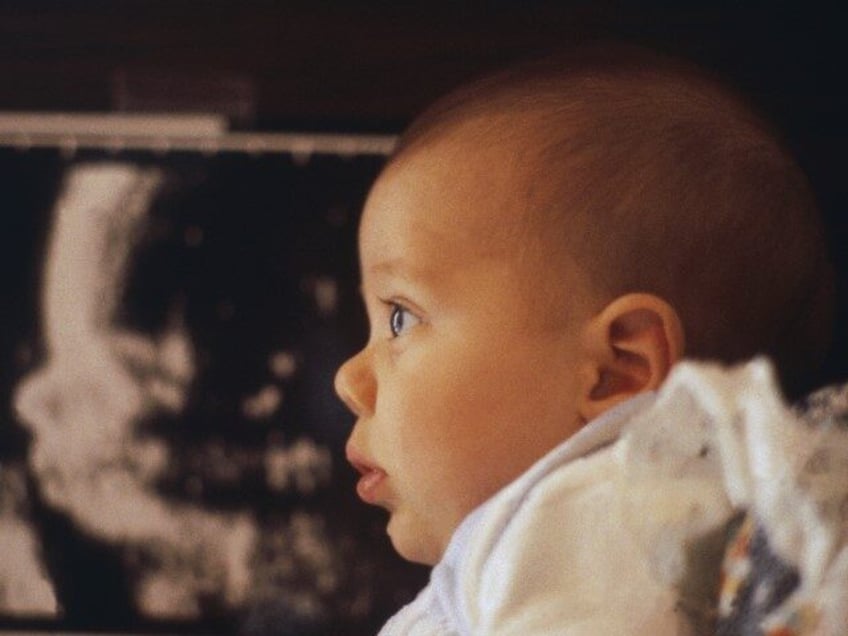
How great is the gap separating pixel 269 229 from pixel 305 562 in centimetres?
26

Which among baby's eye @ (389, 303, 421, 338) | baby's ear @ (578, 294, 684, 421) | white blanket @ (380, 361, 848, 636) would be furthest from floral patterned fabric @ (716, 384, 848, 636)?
baby's eye @ (389, 303, 421, 338)

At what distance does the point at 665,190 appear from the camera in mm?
626

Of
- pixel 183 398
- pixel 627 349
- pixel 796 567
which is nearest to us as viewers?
pixel 796 567

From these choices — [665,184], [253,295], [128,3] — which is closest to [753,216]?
[665,184]

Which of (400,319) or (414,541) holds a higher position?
(400,319)

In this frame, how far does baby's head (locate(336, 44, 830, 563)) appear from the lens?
624 millimetres

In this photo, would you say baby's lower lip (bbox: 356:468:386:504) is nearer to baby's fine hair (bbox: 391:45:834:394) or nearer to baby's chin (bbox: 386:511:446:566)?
baby's chin (bbox: 386:511:446:566)

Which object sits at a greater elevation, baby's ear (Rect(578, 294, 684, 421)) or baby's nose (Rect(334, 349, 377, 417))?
baby's nose (Rect(334, 349, 377, 417))

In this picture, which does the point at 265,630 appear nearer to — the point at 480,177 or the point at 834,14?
the point at 480,177

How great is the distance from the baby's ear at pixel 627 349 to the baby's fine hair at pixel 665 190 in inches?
0.5

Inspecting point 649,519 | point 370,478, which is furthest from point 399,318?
point 649,519

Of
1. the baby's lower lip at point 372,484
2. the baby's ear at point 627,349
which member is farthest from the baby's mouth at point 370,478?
the baby's ear at point 627,349

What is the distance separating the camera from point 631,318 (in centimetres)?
62

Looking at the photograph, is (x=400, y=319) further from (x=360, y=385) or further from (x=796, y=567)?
(x=796, y=567)
